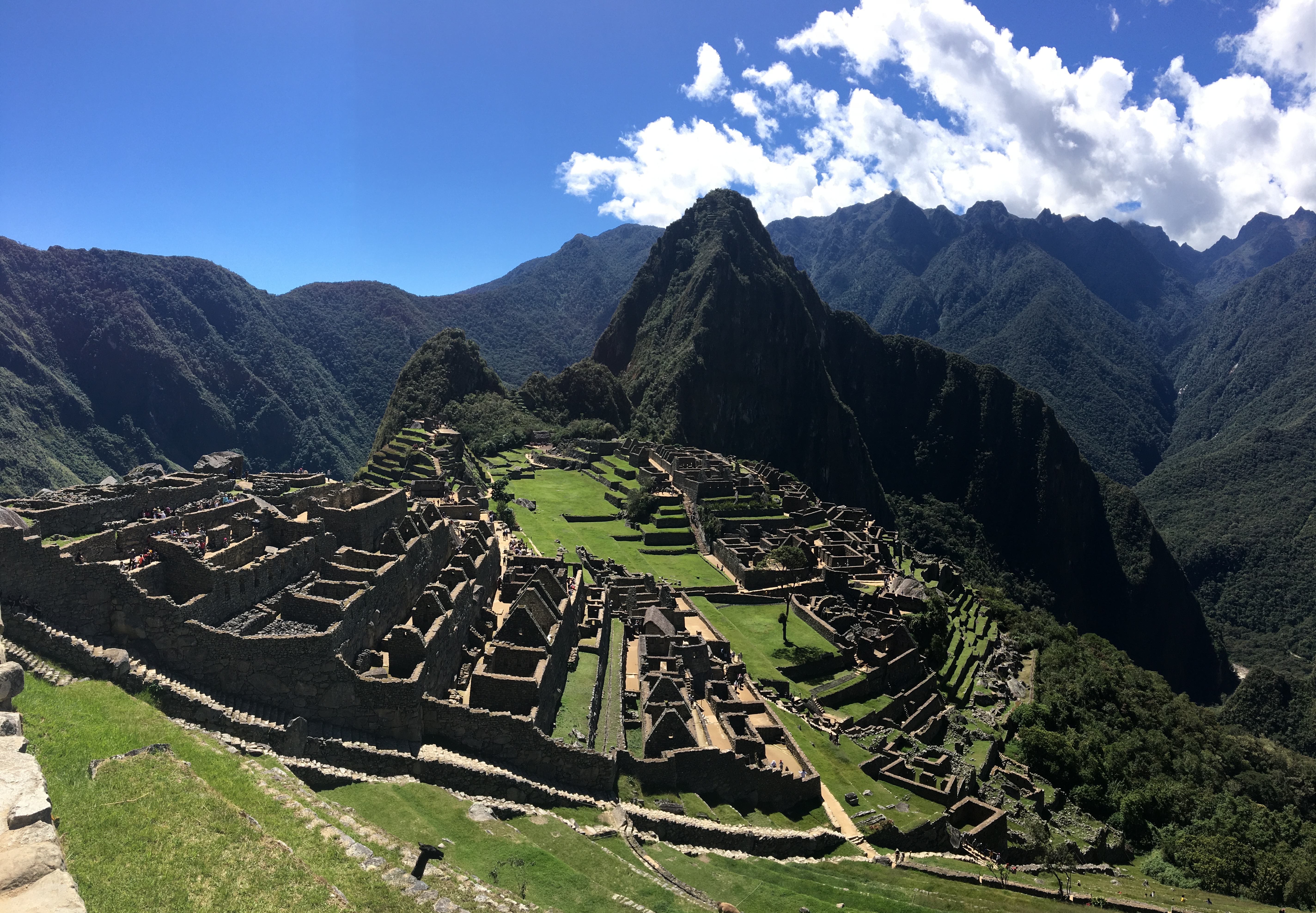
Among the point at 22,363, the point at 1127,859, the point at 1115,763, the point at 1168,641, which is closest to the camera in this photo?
the point at 1127,859

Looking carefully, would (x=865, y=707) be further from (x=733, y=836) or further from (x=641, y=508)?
(x=641, y=508)

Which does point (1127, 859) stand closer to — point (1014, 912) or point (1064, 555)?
point (1014, 912)

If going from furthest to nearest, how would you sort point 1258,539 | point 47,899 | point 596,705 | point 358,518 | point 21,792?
point 1258,539, point 358,518, point 596,705, point 21,792, point 47,899

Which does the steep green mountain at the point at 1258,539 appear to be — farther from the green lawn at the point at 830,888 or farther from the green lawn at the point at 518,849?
the green lawn at the point at 518,849

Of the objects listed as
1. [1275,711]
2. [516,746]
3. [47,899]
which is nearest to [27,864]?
[47,899]

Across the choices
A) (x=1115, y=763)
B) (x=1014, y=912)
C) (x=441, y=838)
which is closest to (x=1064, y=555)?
(x=1115, y=763)

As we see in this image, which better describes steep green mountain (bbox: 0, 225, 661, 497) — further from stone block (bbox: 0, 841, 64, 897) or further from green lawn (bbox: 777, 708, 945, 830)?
stone block (bbox: 0, 841, 64, 897)

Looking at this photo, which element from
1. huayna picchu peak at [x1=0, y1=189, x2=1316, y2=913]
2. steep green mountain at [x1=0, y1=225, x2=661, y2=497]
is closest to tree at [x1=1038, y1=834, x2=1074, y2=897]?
huayna picchu peak at [x1=0, y1=189, x2=1316, y2=913]
